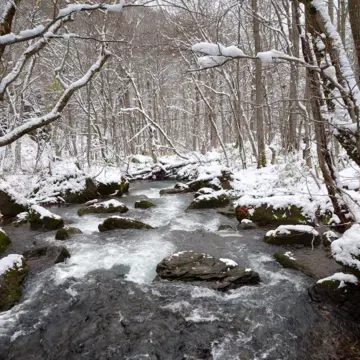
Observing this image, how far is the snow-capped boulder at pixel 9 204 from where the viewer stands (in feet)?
37.3

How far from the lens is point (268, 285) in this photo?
237 inches

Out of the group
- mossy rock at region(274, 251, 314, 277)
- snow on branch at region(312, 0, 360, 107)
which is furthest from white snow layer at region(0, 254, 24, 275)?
snow on branch at region(312, 0, 360, 107)

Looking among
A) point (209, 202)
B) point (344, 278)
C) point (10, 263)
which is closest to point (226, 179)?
point (209, 202)

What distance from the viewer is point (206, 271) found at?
632 centimetres

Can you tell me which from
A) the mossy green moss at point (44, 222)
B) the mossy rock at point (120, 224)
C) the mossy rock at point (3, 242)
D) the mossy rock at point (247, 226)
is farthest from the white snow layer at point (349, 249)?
the mossy green moss at point (44, 222)

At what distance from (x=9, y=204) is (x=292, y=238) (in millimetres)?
9917

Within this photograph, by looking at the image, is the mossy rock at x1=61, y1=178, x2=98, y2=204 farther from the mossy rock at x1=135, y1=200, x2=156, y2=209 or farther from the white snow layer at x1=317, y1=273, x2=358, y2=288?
the white snow layer at x1=317, y1=273, x2=358, y2=288

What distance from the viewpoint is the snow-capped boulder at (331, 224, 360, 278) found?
5.07 meters

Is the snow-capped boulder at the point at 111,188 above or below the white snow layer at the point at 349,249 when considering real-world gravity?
below

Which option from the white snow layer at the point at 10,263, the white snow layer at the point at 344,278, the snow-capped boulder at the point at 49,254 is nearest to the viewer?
the white snow layer at the point at 344,278

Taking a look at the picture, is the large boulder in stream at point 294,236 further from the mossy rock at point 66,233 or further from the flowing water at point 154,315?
the mossy rock at point 66,233

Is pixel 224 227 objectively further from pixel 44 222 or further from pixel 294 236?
pixel 44 222

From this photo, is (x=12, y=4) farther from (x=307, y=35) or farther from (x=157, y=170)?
(x=157, y=170)

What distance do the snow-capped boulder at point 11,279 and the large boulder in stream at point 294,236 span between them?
5.76 m
